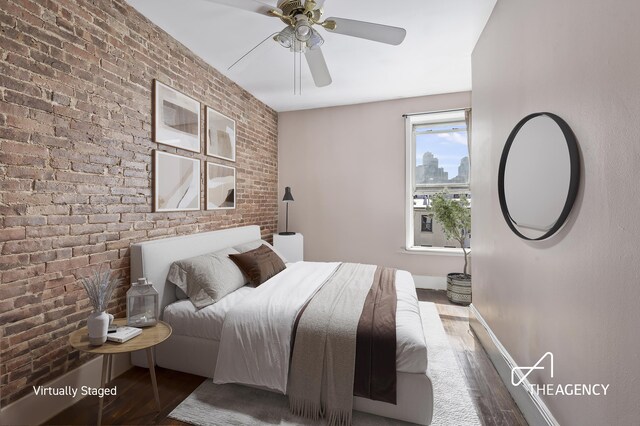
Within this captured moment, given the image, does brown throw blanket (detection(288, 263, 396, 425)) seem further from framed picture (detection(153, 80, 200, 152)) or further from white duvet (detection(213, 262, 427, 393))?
framed picture (detection(153, 80, 200, 152))

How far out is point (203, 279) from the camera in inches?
89.2

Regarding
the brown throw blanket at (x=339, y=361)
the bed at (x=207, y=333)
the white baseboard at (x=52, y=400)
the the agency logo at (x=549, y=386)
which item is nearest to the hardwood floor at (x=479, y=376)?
the the agency logo at (x=549, y=386)

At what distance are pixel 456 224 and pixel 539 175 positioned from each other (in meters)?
2.26

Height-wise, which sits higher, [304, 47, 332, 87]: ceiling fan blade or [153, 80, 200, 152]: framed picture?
[304, 47, 332, 87]: ceiling fan blade

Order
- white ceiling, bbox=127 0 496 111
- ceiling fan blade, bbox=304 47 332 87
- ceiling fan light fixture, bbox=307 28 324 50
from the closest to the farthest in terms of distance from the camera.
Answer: ceiling fan light fixture, bbox=307 28 324 50
ceiling fan blade, bbox=304 47 332 87
white ceiling, bbox=127 0 496 111

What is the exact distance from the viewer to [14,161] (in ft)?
5.08

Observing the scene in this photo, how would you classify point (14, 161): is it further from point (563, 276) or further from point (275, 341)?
point (563, 276)

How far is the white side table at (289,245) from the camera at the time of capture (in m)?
4.20

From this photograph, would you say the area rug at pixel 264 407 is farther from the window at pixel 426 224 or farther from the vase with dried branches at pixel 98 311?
the window at pixel 426 224

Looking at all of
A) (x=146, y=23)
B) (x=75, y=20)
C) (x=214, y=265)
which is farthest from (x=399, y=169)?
(x=75, y=20)

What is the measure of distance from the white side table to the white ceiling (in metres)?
2.04

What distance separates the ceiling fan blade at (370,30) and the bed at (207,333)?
6.12ft

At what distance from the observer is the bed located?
1.63 meters

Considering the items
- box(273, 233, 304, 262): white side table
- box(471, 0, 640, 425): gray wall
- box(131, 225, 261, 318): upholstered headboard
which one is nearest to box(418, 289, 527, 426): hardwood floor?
box(471, 0, 640, 425): gray wall
